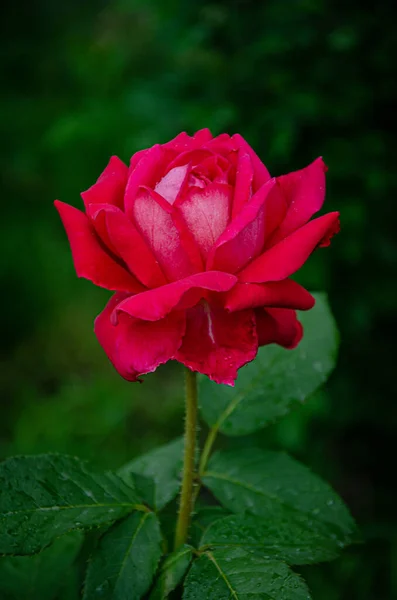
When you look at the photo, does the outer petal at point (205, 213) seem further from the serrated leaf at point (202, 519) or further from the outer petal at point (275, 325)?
the serrated leaf at point (202, 519)

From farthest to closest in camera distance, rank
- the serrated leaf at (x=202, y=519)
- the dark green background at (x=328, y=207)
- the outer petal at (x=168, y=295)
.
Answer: the dark green background at (x=328, y=207)
the serrated leaf at (x=202, y=519)
the outer petal at (x=168, y=295)

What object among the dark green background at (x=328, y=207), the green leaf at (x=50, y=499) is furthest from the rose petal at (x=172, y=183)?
the dark green background at (x=328, y=207)

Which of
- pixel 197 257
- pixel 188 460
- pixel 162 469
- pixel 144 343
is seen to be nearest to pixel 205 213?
pixel 197 257

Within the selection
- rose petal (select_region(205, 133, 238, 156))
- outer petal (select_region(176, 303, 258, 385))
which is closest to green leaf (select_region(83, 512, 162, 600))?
outer petal (select_region(176, 303, 258, 385))

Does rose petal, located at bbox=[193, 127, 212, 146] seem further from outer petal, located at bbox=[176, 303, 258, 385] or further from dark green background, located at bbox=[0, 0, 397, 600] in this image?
dark green background, located at bbox=[0, 0, 397, 600]

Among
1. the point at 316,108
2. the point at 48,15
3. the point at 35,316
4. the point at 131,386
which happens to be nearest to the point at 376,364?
the point at 316,108

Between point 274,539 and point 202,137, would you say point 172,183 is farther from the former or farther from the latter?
point 274,539
